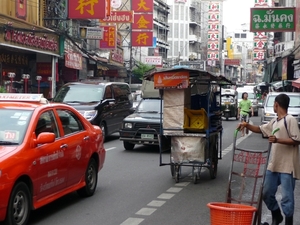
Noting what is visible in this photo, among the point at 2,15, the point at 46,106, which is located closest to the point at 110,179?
the point at 46,106

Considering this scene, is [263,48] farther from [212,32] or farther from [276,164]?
[276,164]

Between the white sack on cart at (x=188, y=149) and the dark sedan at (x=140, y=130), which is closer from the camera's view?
the white sack on cart at (x=188, y=149)

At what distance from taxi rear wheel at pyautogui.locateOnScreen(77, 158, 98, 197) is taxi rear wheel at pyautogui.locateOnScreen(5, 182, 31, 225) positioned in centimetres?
211

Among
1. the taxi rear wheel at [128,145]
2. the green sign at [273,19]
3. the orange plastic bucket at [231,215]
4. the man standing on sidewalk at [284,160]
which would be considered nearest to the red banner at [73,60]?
the green sign at [273,19]

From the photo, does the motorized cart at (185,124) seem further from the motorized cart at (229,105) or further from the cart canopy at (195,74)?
the motorized cart at (229,105)

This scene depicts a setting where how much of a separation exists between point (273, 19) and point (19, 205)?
19142mm

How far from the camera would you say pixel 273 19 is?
79.4 ft

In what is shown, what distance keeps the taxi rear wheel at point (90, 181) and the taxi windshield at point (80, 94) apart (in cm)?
898

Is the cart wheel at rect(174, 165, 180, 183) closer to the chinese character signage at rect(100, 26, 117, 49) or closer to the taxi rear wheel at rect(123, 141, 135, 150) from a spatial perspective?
the taxi rear wheel at rect(123, 141, 135, 150)

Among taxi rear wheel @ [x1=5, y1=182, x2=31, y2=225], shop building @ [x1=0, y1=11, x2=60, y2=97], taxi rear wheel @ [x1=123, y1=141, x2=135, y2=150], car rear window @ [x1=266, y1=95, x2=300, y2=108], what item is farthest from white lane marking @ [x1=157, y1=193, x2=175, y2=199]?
car rear window @ [x1=266, y1=95, x2=300, y2=108]

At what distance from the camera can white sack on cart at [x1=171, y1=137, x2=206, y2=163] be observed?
11047 millimetres

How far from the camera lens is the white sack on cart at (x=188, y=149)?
36.2 ft

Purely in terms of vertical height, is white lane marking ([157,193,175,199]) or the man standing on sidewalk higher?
the man standing on sidewalk

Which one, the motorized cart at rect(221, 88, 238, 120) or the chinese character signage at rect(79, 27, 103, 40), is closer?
the chinese character signage at rect(79, 27, 103, 40)
